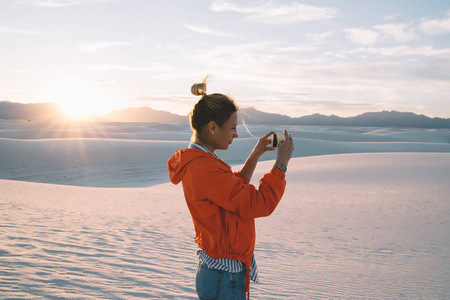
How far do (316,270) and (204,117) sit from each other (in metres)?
4.29

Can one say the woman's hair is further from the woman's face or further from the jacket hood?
the jacket hood

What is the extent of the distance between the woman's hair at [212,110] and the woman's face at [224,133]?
19 mm

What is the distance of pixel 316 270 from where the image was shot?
5.39 m

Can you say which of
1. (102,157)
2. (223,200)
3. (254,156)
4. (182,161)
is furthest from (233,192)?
(102,157)

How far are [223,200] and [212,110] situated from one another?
0.43 m

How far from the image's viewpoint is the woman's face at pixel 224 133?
5.96ft

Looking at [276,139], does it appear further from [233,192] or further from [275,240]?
[275,240]

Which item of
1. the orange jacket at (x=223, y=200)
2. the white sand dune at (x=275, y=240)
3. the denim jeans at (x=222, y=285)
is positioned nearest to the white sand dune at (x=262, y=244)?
→ the white sand dune at (x=275, y=240)

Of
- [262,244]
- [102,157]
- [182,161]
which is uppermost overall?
[182,161]

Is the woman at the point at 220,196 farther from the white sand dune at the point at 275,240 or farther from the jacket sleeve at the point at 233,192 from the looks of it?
the white sand dune at the point at 275,240

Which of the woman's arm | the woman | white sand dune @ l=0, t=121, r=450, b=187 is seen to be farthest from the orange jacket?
white sand dune @ l=0, t=121, r=450, b=187

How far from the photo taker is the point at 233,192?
1.66 m

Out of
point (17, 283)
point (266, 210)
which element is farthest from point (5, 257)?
point (266, 210)

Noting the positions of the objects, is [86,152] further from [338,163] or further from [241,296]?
[241,296]
